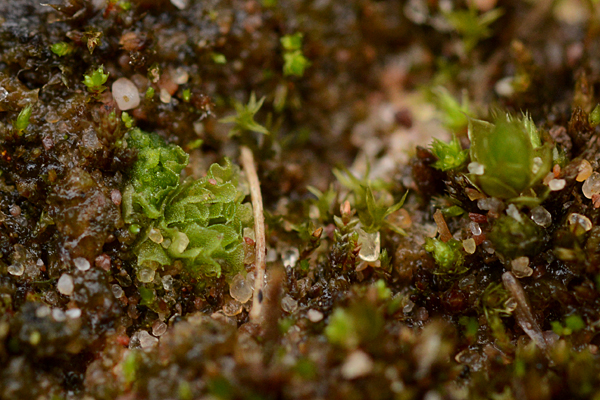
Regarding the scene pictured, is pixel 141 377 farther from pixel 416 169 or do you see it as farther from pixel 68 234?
pixel 416 169

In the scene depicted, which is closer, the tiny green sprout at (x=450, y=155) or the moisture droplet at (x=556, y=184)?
the moisture droplet at (x=556, y=184)

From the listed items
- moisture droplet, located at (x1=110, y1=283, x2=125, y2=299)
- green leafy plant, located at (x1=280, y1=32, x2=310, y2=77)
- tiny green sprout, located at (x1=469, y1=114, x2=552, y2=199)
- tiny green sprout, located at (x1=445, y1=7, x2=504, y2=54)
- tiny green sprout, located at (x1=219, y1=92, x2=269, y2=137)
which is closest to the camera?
tiny green sprout, located at (x1=469, y1=114, x2=552, y2=199)

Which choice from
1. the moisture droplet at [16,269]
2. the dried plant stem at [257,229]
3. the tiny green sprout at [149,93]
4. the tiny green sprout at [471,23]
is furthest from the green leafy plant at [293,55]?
the moisture droplet at [16,269]

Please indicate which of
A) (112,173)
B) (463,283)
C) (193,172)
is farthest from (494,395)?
(112,173)

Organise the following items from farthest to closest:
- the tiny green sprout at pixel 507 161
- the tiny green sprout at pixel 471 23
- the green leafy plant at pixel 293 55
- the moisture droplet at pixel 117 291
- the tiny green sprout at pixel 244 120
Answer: the tiny green sprout at pixel 471 23, the green leafy plant at pixel 293 55, the tiny green sprout at pixel 244 120, the moisture droplet at pixel 117 291, the tiny green sprout at pixel 507 161

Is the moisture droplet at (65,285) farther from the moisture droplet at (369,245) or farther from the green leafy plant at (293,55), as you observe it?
the green leafy plant at (293,55)

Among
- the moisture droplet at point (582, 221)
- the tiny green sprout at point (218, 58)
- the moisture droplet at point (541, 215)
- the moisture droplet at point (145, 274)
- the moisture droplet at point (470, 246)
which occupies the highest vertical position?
the moisture droplet at point (582, 221)

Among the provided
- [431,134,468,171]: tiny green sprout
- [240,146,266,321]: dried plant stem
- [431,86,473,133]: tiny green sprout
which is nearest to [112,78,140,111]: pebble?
[240,146,266,321]: dried plant stem

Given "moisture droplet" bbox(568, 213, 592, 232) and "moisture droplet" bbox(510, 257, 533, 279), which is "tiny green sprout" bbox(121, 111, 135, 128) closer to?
"moisture droplet" bbox(510, 257, 533, 279)

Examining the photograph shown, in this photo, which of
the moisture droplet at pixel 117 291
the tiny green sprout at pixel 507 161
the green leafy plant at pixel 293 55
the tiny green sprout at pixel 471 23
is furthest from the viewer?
the tiny green sprout at pixel 471 23
